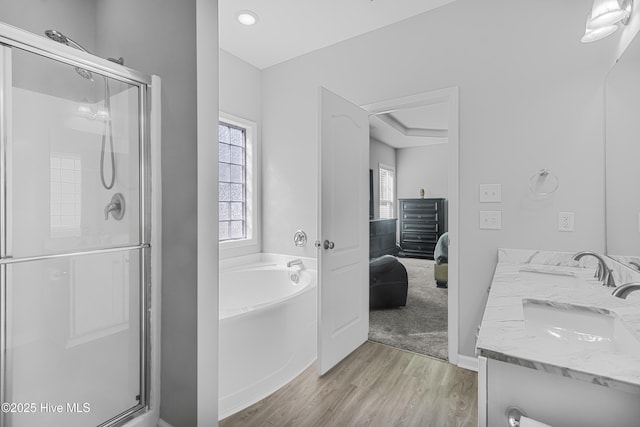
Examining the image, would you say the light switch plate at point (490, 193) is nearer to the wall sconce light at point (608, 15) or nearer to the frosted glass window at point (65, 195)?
the wall sconce light at point (608, 15)

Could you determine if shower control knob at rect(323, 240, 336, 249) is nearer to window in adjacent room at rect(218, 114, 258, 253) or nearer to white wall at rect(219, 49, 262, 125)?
window in adjacent room at rect(218, 114, 258, 253)

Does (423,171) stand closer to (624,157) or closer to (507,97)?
(507,97)

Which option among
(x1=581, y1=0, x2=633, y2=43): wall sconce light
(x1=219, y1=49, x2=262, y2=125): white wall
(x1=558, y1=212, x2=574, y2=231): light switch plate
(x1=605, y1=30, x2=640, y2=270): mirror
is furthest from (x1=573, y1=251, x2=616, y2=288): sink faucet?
(x1=219, y1=49, x2=262, y2=125): white wall

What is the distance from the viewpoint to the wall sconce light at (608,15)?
57.6 inches

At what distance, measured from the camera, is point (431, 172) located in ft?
23.7

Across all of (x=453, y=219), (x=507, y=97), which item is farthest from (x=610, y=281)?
(x=507, y=97)

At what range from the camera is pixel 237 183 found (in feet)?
10.9

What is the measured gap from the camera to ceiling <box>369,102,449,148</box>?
15.9ft

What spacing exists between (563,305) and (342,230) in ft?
4.95

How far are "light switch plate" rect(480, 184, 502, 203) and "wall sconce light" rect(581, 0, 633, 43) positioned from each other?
37.7 inches

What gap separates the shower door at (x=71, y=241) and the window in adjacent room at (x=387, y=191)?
587 cm

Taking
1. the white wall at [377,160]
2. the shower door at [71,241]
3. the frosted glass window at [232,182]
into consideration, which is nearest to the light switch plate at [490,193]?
the shower door at [71,241]

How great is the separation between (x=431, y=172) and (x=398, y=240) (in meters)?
1.78

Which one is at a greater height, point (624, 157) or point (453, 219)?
point (624, 157)
